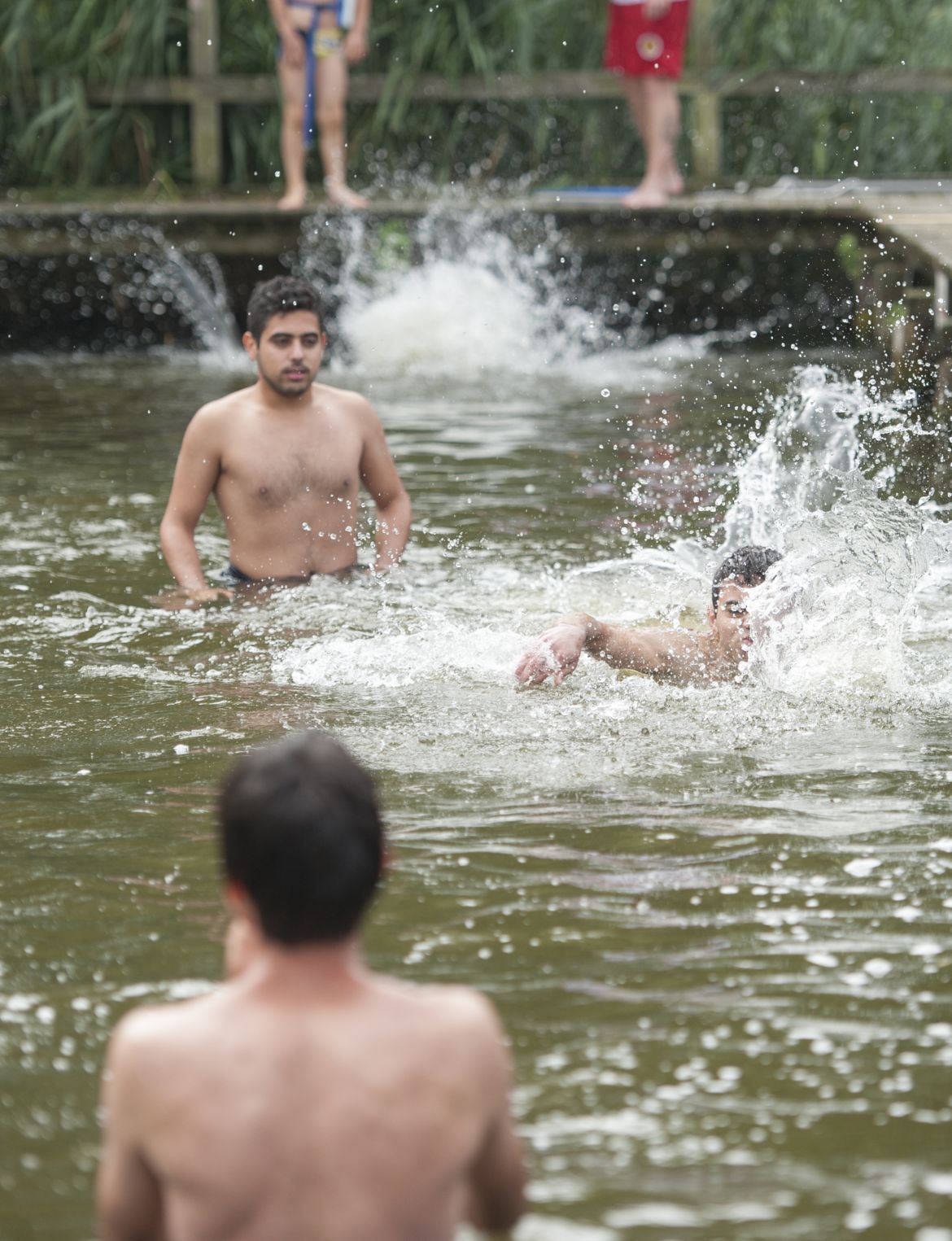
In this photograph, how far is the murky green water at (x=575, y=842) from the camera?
3.05 metres

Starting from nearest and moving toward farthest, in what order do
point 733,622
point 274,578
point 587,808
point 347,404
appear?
1. point 587,808
2. point 733,622
3. point 274,578
4. point 347,404

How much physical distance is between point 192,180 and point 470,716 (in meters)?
10.2

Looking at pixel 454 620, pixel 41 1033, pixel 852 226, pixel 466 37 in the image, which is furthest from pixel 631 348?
pixel 41 1033

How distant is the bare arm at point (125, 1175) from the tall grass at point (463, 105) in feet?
40.2

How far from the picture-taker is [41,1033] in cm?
344

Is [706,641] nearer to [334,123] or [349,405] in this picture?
[349,405]

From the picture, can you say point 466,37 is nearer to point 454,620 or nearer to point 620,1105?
point 454,620

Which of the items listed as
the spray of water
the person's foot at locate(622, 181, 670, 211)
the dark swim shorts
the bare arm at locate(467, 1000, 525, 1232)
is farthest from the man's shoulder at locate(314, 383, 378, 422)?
the person's foot at locate(622, 181, 670, 211)

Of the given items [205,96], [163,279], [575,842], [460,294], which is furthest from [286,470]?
[205,96]

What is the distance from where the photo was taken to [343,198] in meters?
13.0

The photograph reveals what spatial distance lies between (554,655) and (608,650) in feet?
1.53

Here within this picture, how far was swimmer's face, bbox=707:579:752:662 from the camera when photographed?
5531 millimetres

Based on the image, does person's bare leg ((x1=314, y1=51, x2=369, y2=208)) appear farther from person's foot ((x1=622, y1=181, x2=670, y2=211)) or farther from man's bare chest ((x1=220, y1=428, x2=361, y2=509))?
man's bare chest ((x1=220, y1=428, x2=361, y2=509))

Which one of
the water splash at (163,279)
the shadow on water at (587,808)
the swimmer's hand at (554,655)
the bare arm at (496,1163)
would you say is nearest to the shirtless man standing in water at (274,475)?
the shadow on water at (587,808)
